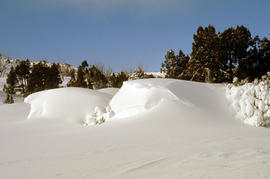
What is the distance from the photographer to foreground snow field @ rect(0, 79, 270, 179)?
1.52 m

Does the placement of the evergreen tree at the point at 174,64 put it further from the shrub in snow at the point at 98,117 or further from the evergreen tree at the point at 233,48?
the shrub in snow at the point at 98,117

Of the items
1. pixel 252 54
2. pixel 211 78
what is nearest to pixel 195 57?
pixel 211 78

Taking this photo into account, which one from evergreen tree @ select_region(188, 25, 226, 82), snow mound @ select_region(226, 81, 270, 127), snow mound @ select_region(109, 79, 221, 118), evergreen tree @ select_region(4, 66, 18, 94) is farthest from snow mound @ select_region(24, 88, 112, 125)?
evergreen tree @ select_region(4, 66, 18, 94)

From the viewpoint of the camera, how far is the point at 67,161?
6.25 ft

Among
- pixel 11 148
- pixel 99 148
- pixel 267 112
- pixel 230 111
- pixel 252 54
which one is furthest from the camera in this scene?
pixel 252 54

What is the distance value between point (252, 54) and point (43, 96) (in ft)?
45.0

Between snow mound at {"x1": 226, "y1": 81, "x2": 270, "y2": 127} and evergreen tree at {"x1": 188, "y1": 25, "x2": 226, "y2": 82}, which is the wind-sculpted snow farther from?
evergreen tree at {"x1": 188, "y1": 25, "x2": 226, "y2": 82}

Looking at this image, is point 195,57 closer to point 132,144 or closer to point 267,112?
point 267,112

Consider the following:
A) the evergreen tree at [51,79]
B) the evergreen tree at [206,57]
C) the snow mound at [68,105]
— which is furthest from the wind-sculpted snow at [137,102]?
the evergreen tree at [51,79]

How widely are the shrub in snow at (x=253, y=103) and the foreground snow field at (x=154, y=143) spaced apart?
7.9 inches

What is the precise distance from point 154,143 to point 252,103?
8.48 feet

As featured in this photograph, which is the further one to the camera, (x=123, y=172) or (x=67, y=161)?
(x=67, y=161)

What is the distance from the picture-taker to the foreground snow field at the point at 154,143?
1.52 metres

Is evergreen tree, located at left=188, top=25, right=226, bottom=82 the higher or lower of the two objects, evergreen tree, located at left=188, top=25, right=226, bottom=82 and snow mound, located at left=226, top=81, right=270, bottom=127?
the higher
